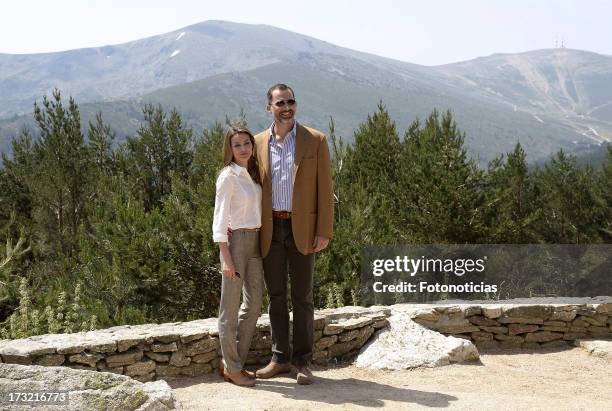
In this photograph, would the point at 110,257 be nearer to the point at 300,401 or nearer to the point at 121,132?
the point at 300,401

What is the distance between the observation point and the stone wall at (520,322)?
554cm

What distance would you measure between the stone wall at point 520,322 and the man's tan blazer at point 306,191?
1.76m

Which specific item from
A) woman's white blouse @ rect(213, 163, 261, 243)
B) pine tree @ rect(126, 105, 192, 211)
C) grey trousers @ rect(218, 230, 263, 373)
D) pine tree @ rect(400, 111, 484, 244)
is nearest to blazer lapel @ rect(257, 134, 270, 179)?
woman's white blouse @ rect(213, 163, 261, 243)

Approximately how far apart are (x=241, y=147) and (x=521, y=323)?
10.8ft

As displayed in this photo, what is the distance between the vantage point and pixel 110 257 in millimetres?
10375

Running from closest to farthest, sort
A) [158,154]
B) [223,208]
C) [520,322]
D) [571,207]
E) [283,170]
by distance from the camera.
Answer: [223,208], [283,170], [520,322], [158,154], [571,207]

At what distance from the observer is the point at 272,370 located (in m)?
4.32

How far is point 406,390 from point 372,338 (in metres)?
0.95

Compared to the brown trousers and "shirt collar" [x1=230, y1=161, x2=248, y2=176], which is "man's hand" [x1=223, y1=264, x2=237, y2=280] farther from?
"shirt collar" [x1=230, y1=161, x2=248, y2=176]

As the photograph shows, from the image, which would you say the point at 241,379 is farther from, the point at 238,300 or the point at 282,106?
the point at 282,106

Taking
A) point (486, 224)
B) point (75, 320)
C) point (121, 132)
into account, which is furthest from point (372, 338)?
point (121, 132)

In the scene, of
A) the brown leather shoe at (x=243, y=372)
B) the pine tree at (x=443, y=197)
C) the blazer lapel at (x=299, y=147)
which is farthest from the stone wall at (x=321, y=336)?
the pine tree at (x=443, y=197)

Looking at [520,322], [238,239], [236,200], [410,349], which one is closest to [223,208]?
[236,200]

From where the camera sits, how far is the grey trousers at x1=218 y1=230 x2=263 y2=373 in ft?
13.1
